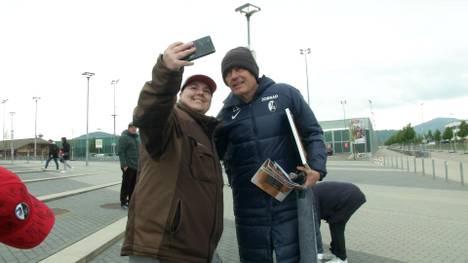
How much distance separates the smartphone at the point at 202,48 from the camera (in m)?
1.92

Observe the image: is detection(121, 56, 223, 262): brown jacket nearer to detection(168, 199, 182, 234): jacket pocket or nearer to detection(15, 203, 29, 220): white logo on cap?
detection(168, 199, 182, 234): jacket pocket

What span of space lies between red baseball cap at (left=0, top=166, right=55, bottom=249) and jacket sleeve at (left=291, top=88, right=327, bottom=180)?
1.64m

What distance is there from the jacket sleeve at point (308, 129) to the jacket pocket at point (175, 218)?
37.5 inches

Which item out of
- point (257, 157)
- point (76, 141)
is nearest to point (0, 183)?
point (257, 157)

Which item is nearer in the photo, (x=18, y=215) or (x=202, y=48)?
(x=18, y=215)

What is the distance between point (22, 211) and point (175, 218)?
31.7 inches

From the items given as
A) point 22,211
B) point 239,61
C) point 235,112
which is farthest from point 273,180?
point 22,211

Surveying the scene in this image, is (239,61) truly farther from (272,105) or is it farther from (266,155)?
(266,155)

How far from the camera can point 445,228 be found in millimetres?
6887

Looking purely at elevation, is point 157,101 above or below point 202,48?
below

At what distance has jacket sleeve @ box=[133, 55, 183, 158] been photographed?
73.9 inches

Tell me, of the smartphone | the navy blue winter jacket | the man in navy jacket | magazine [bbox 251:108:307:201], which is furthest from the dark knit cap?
the smartphone

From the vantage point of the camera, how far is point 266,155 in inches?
100

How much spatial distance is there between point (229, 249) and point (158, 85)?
4.13 meters
